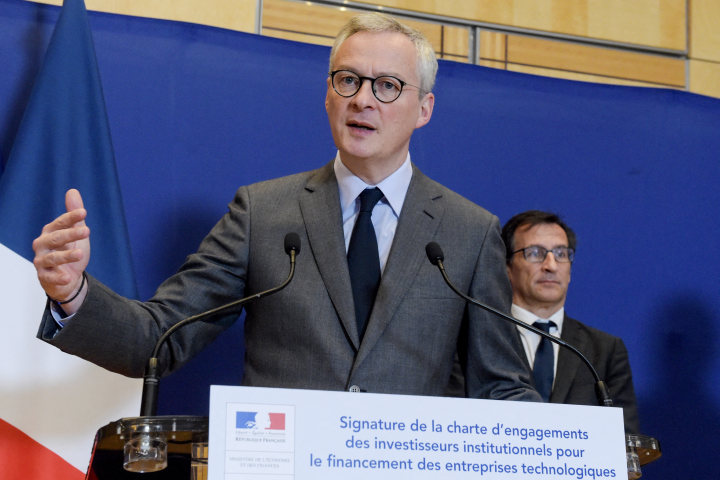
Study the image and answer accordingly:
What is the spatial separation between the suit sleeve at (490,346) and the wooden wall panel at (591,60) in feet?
5.43

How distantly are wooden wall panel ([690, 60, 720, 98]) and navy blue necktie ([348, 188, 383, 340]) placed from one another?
2.16 m

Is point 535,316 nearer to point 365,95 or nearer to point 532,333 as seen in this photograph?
point 532,333

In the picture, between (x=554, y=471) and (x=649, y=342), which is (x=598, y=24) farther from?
(x=554, y=471)

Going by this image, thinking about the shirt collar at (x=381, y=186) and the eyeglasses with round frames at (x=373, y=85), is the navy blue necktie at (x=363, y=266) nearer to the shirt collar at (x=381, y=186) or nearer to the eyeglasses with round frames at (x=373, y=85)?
the shirt collar at (x=381, y=186)

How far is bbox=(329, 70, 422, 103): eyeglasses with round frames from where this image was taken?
1.90 meters

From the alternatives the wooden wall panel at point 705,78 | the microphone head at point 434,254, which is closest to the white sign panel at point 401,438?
the microphone head at point 434,254

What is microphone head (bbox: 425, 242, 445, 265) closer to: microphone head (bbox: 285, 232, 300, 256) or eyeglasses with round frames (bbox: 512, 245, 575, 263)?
microphone head (bbox: 285, 232, 300, 256)

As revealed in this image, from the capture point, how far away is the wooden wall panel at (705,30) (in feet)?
11.2

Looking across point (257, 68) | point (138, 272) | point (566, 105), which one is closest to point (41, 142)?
point (138, 272)

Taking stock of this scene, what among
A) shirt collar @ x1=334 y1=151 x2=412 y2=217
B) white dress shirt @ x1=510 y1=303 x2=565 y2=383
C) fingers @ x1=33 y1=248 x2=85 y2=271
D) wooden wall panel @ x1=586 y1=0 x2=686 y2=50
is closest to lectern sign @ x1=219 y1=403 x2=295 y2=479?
fingers @ x1=33 y1=248 x2=85 y2=271

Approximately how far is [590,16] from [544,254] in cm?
110

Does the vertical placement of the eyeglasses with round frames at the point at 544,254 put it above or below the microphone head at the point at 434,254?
above

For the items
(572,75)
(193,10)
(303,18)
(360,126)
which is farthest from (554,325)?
(193,10)

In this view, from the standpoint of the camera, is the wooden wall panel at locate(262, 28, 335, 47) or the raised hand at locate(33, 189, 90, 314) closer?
the raised hand at locate(33, 189, 90, 314)
